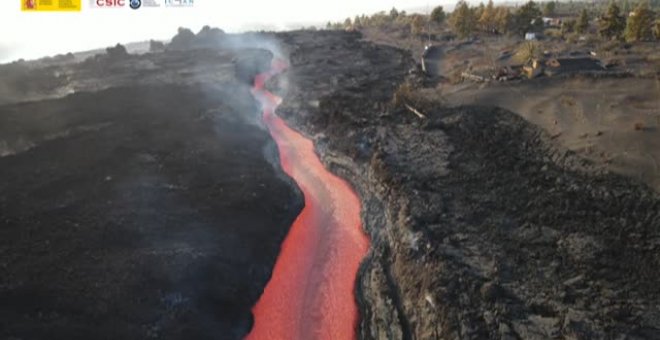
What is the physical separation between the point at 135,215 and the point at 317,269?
42.6 ft

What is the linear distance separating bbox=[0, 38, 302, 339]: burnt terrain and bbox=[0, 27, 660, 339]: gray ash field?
12 cm

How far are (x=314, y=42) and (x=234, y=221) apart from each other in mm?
72328

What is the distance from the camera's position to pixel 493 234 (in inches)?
1214

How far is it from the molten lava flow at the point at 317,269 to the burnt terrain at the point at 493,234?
1196mm

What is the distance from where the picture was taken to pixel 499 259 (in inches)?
1129

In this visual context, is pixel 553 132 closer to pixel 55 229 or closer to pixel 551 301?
pixel 551 301

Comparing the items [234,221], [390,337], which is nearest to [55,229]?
[234,221]

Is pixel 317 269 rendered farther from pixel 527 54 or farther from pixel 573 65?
pixel 527 54

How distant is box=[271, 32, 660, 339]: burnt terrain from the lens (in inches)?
968

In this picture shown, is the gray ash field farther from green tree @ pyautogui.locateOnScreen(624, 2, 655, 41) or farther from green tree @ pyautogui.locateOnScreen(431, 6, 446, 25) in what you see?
green tree @ pyautogui.locateOnScreen(431, 6, 446, 25)

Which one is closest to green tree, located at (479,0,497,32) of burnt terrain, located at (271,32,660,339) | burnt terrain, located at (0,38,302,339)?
burnt terrain, located at (271,32,660,339)

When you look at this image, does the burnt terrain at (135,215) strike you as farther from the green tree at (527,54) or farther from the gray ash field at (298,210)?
the green tree at (527,54)

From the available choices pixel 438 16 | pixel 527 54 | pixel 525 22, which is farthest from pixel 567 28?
pixel 438 16

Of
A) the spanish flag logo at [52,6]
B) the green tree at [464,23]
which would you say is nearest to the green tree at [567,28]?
the green tree at [464,23]
